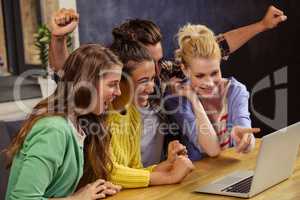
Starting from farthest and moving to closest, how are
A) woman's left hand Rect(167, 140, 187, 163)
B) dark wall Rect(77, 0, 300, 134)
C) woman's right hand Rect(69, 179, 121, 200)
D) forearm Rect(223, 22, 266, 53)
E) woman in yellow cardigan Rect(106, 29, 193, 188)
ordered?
dark wall Rect(77, 0, 300, 134)
forearm Rect(223, 22, 266, 53)
woman's left hand Rect(167, 140, 187, 163)
woman in yellow cardigan Rect(106, 29, 193, 188)
woman's right hand Rect(69, 179, 121, 200)

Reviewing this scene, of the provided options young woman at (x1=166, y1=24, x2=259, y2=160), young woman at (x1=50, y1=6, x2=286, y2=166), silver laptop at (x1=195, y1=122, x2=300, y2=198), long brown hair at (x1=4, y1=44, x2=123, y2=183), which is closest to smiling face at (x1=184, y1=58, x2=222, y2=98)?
young woman at (x1=166, y1=24, x2=259, y2=160)

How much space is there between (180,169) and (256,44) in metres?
2.17

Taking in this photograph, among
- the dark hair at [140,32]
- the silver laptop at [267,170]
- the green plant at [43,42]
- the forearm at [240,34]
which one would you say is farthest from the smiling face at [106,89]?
the forearm at [240,34]

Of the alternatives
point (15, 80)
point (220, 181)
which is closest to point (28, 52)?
point (15, 80)

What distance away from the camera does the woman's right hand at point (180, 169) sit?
5.45 ft

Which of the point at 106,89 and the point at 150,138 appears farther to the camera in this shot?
the point at 150,138

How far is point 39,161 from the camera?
1.37m

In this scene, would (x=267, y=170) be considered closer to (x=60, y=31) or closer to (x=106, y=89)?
(x=106, y=89)

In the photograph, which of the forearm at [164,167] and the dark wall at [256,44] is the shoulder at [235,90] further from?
the dark wall at [256,44]

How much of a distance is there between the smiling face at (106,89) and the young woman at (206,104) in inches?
22.3

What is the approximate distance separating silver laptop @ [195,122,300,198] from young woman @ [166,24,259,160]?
28cm

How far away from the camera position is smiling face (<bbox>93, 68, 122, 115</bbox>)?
1.56 meters

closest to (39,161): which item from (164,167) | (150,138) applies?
(164,167)

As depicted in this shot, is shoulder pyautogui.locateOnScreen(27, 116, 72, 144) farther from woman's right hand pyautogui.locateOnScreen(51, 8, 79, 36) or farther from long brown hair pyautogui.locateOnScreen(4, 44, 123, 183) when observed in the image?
woman's right hand pyautogui.locateOnScreen(51, 8, 79, 36)
